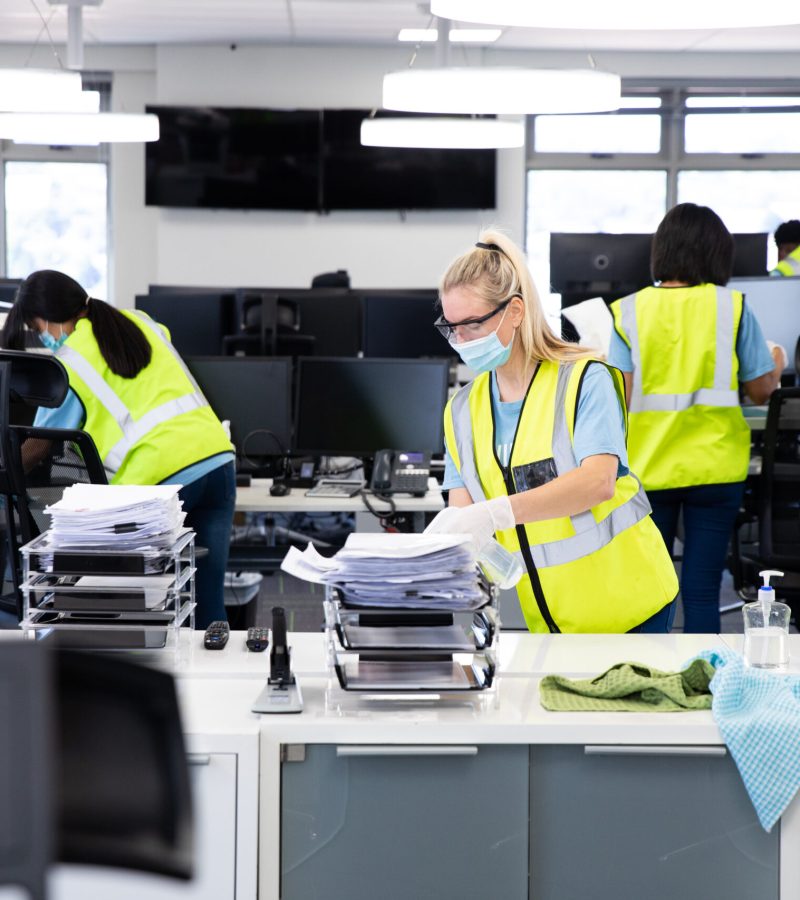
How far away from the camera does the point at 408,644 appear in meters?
1.70

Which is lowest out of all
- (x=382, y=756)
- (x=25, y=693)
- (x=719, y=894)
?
(x=719, y=894)

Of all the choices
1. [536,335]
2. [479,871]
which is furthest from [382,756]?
[536,335]

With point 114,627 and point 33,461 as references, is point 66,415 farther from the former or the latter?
point 114,627

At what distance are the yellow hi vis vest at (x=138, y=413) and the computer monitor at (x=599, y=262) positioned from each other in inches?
100

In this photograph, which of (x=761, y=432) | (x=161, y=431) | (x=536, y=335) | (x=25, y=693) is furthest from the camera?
(x=761, y=432)

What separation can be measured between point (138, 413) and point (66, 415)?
6.9 inches

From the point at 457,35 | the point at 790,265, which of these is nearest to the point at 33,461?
the point at 790,265

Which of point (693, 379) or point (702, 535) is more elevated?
point (693, 379)

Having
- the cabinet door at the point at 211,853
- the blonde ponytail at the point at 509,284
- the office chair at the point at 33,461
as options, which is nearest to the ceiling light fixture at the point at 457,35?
the office chair at the point at 33,461

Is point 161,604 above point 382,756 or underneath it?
above

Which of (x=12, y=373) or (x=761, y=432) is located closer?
(x=12, y=373)

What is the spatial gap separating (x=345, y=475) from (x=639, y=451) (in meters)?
1.31

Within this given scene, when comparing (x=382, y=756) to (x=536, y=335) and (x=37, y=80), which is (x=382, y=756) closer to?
(x=536, y=335)

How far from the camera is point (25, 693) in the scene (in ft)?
2.37
